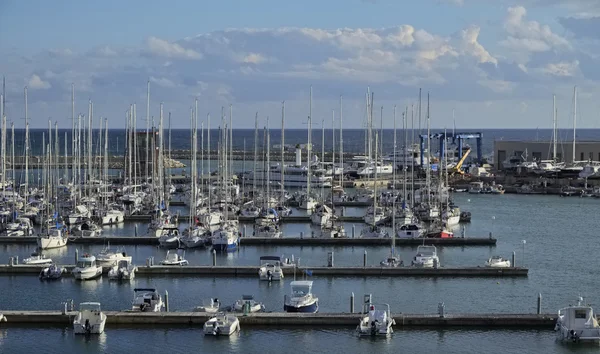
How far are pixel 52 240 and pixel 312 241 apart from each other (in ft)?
46.9

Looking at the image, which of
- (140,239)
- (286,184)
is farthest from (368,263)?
(286,184)

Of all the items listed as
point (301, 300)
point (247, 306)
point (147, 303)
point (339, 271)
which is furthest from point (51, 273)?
point (301, 300)

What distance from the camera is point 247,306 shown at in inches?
1468

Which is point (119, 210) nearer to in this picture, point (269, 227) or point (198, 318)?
point (269, 227)

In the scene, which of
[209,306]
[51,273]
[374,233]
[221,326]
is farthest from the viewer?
[374,233]

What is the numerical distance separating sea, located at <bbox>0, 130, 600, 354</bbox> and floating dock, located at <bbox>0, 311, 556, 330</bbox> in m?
0.27

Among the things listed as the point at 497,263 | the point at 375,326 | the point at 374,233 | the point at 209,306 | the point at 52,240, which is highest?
the point at 374,233

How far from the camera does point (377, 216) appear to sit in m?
68.1

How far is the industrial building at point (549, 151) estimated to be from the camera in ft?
371

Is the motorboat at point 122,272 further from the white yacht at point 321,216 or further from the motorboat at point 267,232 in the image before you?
the white yacht at point 321,216

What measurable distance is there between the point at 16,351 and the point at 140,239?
82.8 ft

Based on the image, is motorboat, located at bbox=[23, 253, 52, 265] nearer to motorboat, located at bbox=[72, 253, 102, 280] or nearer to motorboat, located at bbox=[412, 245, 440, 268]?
motorboat, located at bbox=[72, 253, 102, 280]

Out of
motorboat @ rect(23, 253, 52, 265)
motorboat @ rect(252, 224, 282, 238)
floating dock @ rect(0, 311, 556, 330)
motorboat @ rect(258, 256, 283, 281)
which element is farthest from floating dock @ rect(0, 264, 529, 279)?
motorboat @ rect(252, 224, 282, 238)

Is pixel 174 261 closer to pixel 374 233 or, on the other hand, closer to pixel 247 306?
pixel 247 306
